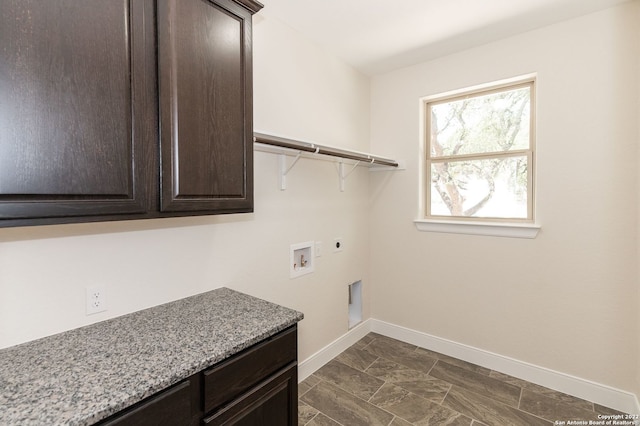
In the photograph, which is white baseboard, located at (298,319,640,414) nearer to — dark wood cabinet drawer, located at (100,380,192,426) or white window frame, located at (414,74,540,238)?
white window frame, located at (414,74,540,238)

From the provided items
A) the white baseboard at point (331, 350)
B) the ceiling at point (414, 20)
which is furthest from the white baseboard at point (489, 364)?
the ceiling at point (414, 20)

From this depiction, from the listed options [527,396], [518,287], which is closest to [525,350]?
[527,396]

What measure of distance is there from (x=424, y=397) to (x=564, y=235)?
1.51 m

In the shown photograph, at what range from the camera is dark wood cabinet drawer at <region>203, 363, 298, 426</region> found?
1182 mm

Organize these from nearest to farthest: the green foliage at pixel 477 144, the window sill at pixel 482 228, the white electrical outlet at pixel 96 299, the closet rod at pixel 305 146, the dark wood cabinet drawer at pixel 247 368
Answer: the dark wood cabinet drawer at pixel 247 368 < the white electrical outlet at pixel 96 299 < the closet rod at pixel 305 146 < the window sill at pixel 482 228 < the green foliage at pixel 477 144

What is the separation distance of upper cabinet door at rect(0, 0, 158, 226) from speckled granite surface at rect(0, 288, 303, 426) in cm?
50

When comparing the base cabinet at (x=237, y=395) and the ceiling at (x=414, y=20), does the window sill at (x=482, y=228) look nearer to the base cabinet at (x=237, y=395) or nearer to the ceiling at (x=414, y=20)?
the ceiling at (x=414, y=20)

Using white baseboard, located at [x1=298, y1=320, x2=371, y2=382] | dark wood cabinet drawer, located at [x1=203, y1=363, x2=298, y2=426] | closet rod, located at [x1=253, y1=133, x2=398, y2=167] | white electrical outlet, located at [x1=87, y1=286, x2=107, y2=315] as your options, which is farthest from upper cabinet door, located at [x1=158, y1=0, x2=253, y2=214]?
white baseboard, located at [x1=298, y1=320, x2=371, y2=382]

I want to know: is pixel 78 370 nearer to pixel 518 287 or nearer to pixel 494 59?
pixel 518 287

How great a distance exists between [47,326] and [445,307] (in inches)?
107

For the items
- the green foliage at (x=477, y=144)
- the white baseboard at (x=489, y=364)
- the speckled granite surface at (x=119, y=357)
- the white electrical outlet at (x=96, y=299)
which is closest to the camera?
the speckled granite surface at (x=119, y=357)

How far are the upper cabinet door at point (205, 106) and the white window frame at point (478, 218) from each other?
6.03 ft

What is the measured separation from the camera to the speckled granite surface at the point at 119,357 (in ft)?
2.82

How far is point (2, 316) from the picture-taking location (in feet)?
3.73
